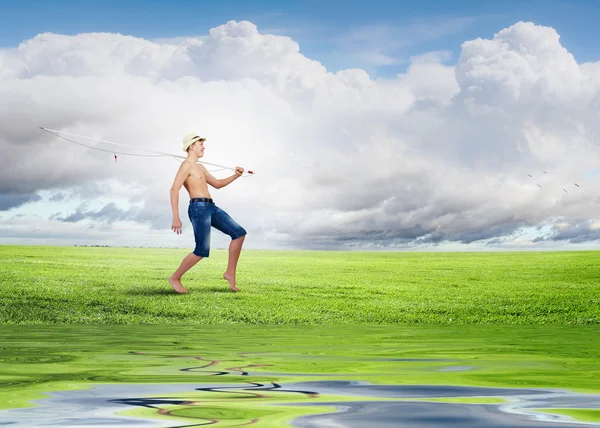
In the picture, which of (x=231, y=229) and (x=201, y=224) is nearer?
(x=201, y=224)

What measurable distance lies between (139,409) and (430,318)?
989cm

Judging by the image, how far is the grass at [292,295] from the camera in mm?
11930

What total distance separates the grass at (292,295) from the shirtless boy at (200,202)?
1.10 meters

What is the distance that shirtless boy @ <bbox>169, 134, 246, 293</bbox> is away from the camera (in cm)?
1220

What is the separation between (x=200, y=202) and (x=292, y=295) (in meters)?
3.10

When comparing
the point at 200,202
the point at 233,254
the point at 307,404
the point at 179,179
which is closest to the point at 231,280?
the point at 233,254

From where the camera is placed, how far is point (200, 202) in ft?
40.3

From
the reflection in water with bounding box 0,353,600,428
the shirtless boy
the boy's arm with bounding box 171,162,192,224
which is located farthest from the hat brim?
the reflection in water with bounding box 0,353,600,428

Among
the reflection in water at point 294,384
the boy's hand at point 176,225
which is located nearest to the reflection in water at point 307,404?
the reflection in water at point 294,384

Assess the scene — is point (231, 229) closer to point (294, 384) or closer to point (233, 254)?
point (233, 254)

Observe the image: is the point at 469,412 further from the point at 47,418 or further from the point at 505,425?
the point at 47,418

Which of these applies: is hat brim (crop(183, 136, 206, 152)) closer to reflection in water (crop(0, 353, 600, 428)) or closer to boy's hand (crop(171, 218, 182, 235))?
boy's hand (crop(171, 218, 182, 235))

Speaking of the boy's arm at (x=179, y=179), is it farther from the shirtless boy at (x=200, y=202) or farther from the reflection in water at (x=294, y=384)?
the reflection in water at (x=294, y=384)

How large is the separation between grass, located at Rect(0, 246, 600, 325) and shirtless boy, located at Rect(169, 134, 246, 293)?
3.61 ft
